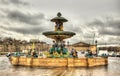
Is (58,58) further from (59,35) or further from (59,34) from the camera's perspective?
(59,35)

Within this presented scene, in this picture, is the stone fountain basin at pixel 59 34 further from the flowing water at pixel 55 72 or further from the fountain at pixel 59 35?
A: the flowing water at pixel 55 72

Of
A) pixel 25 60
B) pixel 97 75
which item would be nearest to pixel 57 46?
pixel 25 60

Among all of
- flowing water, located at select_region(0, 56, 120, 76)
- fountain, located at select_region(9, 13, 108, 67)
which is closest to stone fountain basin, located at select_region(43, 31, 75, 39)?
fountain, located at select_region(9, 13, 108, 67)

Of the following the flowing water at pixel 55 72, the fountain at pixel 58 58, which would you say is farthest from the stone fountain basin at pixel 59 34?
the flowing water at pixel 55 72

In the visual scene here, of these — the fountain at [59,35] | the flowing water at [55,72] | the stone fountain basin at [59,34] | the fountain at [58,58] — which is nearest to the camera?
the flowing water at [55,72]

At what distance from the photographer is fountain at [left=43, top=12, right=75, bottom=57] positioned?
3491 centimetres

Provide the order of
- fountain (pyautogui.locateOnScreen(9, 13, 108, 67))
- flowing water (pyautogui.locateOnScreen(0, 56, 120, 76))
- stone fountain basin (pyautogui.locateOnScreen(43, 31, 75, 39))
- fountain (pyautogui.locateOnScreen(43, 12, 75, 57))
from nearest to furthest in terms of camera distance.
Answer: flowing water (pyautogui.locateOnScreen(0, 56, 120, 76)) → fountain (pyautogui.locateOnScreen(9, 13, 108, 67)) → stone fountain basin (pyautogui.locateOnScreen(43, 31, 75, 39)) → fountain (pyautogui.locateOnScreen(43, 12, 75, 57))

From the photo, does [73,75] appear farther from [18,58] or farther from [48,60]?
[18,58]

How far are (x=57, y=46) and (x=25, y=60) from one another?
17.4 feet

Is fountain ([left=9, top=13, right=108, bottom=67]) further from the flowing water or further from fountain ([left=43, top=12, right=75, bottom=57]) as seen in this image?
the flowing water

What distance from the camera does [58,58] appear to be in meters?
30.3

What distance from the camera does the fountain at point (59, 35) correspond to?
34.9 metres

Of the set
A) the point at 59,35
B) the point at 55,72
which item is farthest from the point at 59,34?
the point at 55,72

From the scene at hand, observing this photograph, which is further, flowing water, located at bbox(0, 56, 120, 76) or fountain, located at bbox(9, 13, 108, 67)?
fountain, located at bbox(9, 13, 108, 67)
